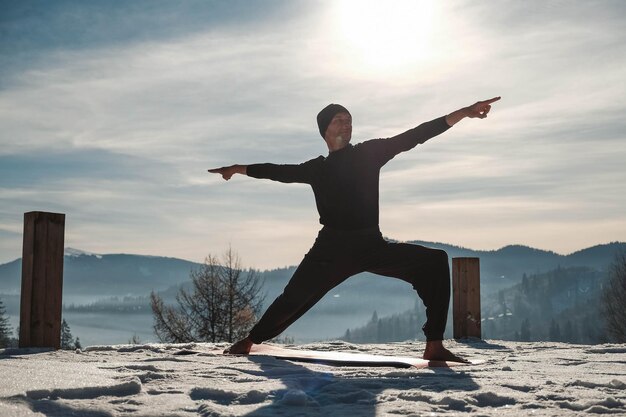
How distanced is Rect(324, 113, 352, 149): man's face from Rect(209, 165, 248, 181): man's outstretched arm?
0.98 metres

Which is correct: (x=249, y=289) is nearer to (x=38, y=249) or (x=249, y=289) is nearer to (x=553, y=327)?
(x=38, y=249)

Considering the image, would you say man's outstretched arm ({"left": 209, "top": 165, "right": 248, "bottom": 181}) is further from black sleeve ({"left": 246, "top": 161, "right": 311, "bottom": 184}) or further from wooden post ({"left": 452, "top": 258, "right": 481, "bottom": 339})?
wooden post ({"left": 452, "top": 258, "right": 481, "bottom": 339})

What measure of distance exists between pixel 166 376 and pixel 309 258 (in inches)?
81.2

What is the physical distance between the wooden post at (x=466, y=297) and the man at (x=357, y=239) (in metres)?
3.86

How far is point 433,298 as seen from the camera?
562 cm

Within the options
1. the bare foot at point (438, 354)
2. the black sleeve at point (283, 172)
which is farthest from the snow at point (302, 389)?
the black sleeve at point (283, 172)

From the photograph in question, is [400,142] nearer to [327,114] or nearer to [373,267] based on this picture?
[327,114]

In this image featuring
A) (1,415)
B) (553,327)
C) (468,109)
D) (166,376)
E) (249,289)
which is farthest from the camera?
(553,327)

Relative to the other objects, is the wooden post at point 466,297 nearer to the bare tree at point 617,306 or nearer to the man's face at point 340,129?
the man's face at point 340,129

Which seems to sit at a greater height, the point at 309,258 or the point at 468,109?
the point at 468,109

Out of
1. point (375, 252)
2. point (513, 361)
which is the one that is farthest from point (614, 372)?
point (375, 252)

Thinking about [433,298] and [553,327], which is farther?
[553,327]

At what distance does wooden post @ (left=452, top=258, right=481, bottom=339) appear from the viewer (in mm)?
9430

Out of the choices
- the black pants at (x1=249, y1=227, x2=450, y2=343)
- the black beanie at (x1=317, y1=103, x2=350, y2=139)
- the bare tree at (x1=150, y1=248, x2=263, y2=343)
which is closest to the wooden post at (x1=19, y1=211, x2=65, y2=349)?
the black pants at (x1=249, y1=227, x2=450, y2=343)
